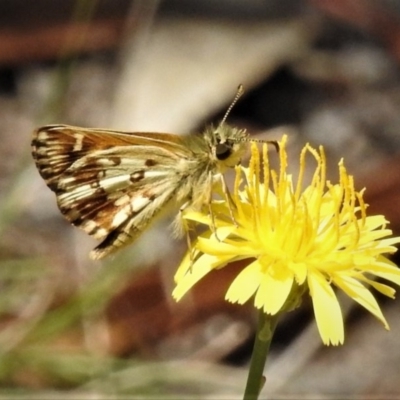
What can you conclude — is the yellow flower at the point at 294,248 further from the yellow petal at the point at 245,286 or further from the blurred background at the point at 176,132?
the blurred background at the point at 176,132

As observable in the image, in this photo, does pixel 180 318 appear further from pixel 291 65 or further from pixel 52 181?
pixel 52 181

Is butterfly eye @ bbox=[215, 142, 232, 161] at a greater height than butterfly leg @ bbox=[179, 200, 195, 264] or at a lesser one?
greater

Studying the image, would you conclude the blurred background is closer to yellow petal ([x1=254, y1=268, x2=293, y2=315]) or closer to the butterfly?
the butterfly

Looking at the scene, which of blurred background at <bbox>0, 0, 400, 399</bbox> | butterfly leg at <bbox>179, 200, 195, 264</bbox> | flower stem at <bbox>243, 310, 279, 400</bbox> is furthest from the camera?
blurred background at <bbox>0, 0, 400, 399</bbox>

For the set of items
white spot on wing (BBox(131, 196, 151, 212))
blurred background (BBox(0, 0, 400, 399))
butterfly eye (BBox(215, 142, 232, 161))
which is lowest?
blurred background (BBox(0, 0, 400, 399))

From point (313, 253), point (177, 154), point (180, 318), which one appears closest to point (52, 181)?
point (177, 154)

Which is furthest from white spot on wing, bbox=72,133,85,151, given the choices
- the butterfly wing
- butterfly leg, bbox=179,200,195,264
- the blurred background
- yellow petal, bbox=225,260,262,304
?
the blurred background
